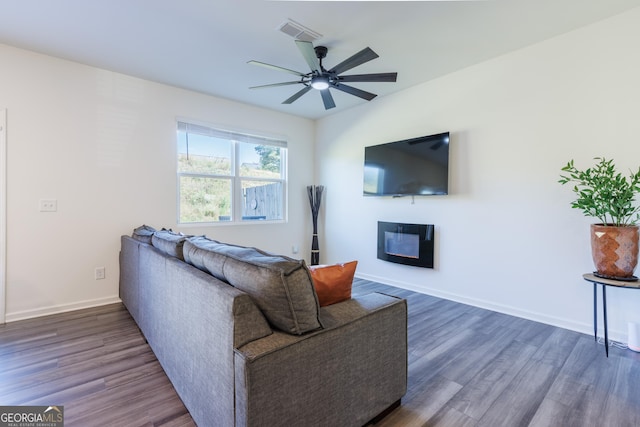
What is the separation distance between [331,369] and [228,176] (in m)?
3.68

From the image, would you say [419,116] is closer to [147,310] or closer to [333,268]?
[333,268]

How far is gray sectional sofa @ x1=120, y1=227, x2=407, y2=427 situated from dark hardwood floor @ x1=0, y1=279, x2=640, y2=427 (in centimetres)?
25

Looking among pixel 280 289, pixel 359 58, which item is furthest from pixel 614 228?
pixel 280 289

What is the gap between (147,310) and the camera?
2.28 meters

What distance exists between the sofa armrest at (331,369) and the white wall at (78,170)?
10.6 feet

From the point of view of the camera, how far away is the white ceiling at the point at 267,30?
2344mm

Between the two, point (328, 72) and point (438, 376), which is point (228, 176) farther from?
point (438, 376)

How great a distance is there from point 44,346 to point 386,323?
275 centimetres

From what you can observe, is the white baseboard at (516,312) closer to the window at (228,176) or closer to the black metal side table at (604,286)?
the black metal side table at (604,286)

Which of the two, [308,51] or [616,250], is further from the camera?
[308,51]

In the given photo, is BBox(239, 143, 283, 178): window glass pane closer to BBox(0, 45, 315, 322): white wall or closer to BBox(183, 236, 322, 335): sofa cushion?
BBox(0, 45, 315, 322): white wall

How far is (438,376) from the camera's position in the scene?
198cm

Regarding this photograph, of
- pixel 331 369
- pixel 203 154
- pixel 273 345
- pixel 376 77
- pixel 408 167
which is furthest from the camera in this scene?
pixel 203 154

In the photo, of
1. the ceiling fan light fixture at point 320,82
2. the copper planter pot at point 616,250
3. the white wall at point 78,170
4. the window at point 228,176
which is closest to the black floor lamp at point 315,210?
the window at point 228,176
